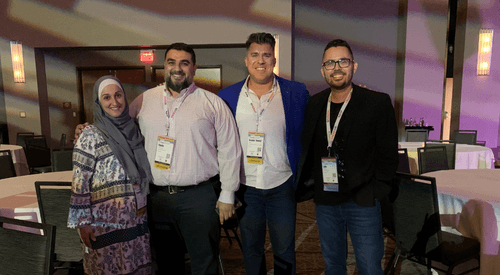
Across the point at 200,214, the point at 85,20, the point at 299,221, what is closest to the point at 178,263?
the point at 200,214

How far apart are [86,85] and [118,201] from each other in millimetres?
6729

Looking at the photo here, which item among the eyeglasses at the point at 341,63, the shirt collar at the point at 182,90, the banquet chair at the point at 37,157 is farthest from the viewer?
the banquet chair at the point at 37,157

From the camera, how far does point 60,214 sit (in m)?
1.86

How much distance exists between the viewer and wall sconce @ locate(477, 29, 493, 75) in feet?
20.9

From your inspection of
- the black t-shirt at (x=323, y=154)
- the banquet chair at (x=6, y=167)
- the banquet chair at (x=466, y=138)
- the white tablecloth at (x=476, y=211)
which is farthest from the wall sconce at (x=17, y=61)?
the banquet chair at (x=466, y=138)

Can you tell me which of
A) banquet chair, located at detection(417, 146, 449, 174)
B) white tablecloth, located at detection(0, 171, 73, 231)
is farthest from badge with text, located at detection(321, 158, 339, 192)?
banquet chair, located at detection(417, 146, 449, 174)

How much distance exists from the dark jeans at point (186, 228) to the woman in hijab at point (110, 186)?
9cm

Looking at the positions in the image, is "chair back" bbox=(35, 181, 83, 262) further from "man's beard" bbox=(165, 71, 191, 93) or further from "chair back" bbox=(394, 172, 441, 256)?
"chair back" bbox=(394, 172, 441, 256)

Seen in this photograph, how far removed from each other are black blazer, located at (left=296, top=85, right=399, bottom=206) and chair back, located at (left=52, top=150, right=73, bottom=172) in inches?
117

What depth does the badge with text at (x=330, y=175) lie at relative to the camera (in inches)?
60.8

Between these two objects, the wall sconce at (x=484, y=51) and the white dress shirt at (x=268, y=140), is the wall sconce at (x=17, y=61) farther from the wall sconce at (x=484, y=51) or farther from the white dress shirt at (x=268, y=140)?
the wall sconce at (x=484, y=51)

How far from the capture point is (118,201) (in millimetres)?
1603

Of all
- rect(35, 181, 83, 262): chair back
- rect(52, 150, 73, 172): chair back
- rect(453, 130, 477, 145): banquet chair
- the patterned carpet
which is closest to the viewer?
rect(35, 181, 83, 262): chair back

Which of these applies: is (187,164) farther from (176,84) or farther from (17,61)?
(17,61)
